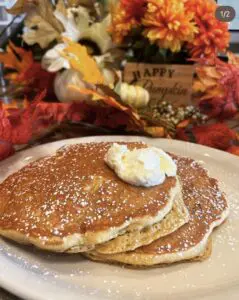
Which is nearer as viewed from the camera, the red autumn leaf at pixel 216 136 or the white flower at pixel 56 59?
the red autumn leaf at pixel 216 136

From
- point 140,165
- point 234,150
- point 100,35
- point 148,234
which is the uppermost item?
point 100,35

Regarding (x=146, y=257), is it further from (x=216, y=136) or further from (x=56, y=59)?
(x=56, y=59)

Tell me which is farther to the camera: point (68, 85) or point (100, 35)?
point (100, 35)

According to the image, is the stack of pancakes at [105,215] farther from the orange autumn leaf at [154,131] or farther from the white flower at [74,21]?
the white flower at [74,21]

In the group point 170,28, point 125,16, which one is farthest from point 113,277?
point 125,16

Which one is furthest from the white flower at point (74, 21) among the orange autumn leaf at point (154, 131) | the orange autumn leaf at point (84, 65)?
the orange autumn leaf at point (154, 131)
